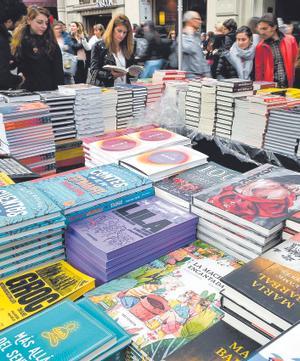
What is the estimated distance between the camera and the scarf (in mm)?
3305

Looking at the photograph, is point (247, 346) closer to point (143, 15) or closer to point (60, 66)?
point (60, 66)

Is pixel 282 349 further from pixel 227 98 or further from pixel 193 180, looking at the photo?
pixel 227 98

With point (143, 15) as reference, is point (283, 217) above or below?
below

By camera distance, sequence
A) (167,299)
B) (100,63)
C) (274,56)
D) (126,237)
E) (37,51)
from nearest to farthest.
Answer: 1. (167,299)
2. (126,237)
3. (37,51)
4. (274,56)
5. (100,63)

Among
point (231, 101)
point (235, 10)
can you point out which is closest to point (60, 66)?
point (231, 101)

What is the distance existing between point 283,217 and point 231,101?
4.57 feet

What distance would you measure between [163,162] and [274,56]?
202 centimetres

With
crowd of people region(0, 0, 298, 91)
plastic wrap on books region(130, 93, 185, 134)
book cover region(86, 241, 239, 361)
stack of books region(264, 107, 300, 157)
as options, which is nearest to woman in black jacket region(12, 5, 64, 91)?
crowd of people region(0, 0, 298, 91)

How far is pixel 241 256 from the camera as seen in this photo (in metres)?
1.18

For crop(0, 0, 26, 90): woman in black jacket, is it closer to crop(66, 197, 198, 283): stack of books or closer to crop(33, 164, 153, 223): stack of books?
crop(33, 164, 153, 223): stack of books

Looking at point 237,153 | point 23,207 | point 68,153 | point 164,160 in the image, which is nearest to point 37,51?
point 68,153

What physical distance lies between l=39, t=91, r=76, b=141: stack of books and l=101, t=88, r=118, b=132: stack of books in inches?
8.7

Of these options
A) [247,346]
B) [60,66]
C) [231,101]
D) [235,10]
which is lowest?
[247,346]

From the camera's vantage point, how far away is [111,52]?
3324 millimetres
